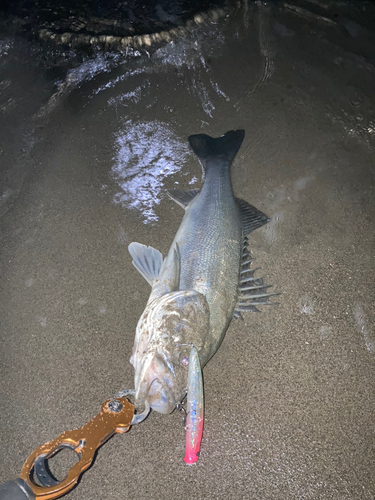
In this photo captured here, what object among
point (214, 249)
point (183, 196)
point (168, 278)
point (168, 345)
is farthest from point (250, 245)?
point (168, 345)

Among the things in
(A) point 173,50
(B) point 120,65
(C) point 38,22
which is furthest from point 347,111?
(C) point 38,22

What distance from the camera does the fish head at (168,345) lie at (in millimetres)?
2008

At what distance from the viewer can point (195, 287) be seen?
246 cm

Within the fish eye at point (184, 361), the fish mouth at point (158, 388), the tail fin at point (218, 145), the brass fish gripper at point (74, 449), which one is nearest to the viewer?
the brass fish gripper at point (74, 449)

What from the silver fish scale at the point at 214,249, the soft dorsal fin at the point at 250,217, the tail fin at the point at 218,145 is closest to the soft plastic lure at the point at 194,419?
the silver fish scale at the point at 214,249

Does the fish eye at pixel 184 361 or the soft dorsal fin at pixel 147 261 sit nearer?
the fish eye at pixel 184 361

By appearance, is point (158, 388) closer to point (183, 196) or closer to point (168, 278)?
point (168, 278)

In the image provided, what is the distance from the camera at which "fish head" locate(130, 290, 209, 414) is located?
6.59 feet

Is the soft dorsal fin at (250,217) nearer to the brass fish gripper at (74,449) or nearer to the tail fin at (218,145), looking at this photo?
the tail fin at (218,145)

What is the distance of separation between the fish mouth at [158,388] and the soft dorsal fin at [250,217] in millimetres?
1394

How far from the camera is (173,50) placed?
435 cm

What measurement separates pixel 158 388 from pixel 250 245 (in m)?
1.55

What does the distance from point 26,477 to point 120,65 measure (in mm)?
4259

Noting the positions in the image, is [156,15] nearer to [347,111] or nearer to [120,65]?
[120,65]
